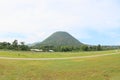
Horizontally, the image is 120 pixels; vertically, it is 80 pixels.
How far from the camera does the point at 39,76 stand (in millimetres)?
19828

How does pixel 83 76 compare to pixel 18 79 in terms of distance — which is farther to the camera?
pixel 83 76

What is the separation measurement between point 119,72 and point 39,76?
27.3ft

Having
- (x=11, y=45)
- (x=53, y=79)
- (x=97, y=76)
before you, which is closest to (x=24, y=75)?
(x=53, y=79)

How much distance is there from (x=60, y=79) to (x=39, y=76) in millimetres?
1995

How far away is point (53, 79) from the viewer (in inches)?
741

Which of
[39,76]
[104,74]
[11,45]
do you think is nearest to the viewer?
[39,76]

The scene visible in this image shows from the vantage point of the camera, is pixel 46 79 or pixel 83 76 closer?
pixel 46 79

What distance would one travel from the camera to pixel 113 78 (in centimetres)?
2006

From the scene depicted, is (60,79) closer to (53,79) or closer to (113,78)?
(53,79)

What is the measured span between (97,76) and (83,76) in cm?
126

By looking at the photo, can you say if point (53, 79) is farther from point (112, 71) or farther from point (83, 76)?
point (112, 71)

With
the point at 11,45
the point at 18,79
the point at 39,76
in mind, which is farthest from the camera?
the point at 11,45

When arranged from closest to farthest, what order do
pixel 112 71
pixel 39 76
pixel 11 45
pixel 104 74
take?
pixel 39 76
pixel 104 74
pixel 112 71
pixel 11 45

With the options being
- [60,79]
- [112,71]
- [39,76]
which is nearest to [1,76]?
[39,76]
